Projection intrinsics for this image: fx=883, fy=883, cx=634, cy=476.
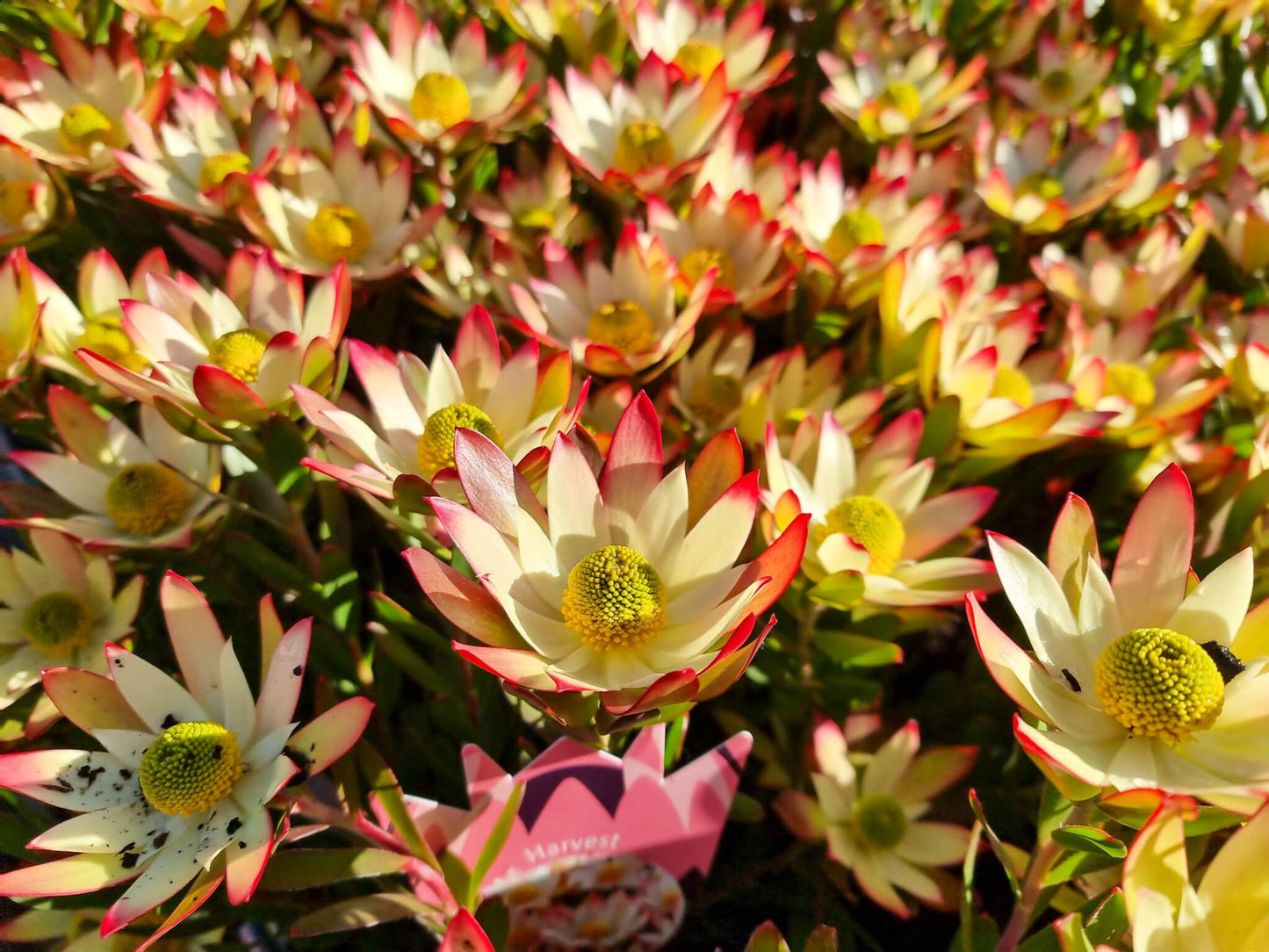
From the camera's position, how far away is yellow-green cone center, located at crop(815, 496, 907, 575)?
1.01m

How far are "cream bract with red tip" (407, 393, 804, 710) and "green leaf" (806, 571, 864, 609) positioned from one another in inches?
7.4

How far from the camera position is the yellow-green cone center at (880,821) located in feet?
3.36

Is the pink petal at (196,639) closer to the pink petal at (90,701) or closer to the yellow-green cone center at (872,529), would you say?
the pink petal at (90,701)

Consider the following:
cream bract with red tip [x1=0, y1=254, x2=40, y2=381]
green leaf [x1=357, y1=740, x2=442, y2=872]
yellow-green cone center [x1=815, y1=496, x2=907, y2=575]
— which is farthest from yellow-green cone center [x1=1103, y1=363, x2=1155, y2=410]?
cream bract with red tip [x1=0, y1=254, x2=40, y2=381]

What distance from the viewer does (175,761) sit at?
75 cm

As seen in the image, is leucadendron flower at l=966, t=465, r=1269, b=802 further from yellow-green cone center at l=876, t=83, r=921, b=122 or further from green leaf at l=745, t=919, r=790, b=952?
yellow-green cone center at l=876, t=83, r=921, b=122

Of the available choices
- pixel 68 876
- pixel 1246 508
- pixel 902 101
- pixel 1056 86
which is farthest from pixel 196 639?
pixel 1056 86

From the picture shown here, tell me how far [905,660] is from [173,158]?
1.38 meters

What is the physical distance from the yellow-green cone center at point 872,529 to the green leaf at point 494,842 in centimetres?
44

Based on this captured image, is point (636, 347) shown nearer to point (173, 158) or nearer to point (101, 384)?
point (101, 384)

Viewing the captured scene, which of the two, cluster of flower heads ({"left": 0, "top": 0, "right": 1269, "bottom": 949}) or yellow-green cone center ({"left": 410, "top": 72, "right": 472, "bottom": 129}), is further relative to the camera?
yellow-green cone center ({"left": 410, "top": 72, "right": 472, "bottom": 129})

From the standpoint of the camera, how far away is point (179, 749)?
0.76m

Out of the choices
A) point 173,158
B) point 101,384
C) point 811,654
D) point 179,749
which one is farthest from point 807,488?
point 173,158

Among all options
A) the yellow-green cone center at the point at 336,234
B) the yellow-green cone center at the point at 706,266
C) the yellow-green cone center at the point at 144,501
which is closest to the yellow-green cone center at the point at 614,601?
the yellow-green cone center at the point at 144,501
